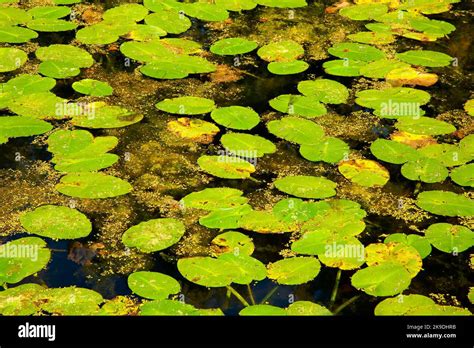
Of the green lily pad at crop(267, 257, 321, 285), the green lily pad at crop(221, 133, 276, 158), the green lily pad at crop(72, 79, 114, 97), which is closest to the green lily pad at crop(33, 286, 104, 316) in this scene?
the green lily pad at crop(267, 257, 321, 285)

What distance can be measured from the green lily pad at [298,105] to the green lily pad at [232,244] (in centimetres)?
99

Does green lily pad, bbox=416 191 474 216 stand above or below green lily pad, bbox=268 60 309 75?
below

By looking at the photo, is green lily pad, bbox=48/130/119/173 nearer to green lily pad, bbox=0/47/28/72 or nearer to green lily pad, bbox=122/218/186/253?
green lily pad, bbox=122/218/186/253

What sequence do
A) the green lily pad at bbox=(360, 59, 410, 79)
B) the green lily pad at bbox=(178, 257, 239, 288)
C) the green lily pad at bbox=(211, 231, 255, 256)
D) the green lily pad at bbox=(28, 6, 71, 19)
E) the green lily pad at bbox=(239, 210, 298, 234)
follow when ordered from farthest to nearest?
the green lily pad at bbox=(28, 6, 71, 19) → the green lily pad at bbox=(360, 59, 410, 79) → the green lily pad at bbox=(239, 210, 298, 234) → the green lily pad at bbox=(211, 231, 255, 256) → the green lily pad at bbox=(178, 257, 239, 288)

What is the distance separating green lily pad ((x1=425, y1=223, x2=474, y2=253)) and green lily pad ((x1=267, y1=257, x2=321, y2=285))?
45cm

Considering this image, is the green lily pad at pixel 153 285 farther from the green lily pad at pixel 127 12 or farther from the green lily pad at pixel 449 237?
the green lily pad at pixel 127 12

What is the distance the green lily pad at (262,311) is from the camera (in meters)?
2.65

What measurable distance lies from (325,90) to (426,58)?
671 millimetres

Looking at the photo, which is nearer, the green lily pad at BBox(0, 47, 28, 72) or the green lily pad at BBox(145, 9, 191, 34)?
the green lily pad at BBox(0, 47, 28, 72)

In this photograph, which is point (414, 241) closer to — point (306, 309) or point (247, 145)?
point (306, 309)

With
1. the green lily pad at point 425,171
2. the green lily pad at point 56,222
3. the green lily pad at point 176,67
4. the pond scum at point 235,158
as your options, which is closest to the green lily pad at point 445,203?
the pond scum at point 235,158

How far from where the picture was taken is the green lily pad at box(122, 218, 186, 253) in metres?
2.95

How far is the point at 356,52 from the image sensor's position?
14.5 ft
